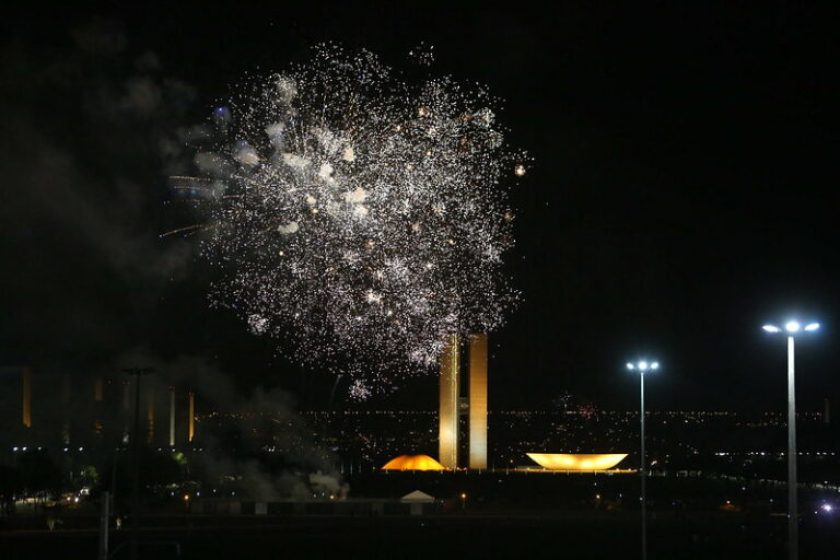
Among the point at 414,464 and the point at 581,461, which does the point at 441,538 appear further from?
the point at 581,461

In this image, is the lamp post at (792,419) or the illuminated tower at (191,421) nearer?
the lamp post at (792,419)

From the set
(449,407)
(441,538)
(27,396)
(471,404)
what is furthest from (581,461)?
(441,538)

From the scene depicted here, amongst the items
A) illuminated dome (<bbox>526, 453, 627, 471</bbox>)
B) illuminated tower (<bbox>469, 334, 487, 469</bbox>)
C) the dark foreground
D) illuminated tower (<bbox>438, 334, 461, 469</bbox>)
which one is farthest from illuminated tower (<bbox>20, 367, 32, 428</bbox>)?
illuminated dome (<bbox>526, 453, 627, 471</bbox>)

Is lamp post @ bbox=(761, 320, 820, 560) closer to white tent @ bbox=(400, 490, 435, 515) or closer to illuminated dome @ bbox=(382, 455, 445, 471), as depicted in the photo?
white tent @ bbox=(400, 490, 435, 515)

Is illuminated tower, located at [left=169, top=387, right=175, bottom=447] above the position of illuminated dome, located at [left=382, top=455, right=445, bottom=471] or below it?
above

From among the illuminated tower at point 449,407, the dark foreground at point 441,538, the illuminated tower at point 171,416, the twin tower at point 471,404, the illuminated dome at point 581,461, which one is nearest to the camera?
the dark foreground at point 441,538

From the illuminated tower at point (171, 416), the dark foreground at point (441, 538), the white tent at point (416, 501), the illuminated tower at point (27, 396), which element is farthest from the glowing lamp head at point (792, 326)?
the illuminated tower at point (171, 416)

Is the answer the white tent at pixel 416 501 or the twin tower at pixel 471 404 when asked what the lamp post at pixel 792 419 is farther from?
the twin tower at pixel 471 404
